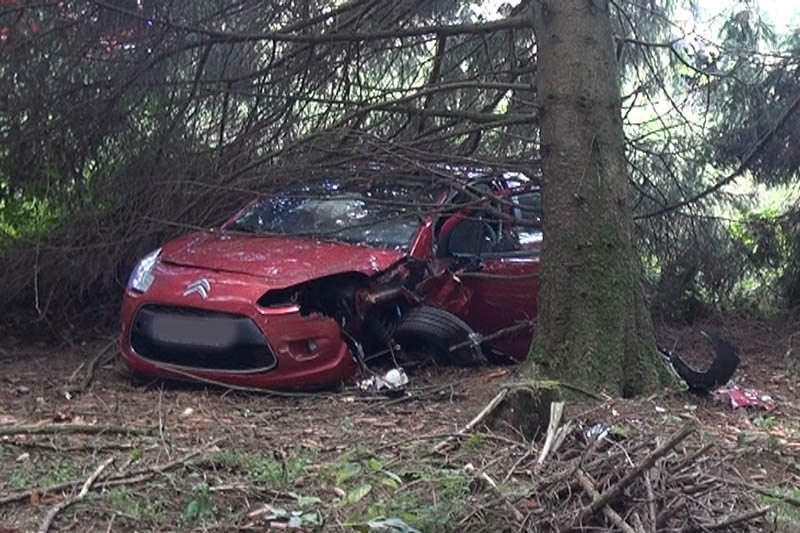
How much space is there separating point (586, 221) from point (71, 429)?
325cm

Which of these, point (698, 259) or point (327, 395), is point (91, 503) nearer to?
point (327, 395)

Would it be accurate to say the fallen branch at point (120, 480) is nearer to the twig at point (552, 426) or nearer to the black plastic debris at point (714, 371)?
the twig at point (552, 426)

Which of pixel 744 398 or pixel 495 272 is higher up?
pixel 495 272

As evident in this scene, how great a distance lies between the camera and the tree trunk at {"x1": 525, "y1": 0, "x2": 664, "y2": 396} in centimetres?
604

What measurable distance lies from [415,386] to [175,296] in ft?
5.41

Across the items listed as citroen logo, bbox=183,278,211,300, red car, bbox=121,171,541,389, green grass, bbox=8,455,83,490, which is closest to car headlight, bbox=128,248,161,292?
red car, bbox=121,171,541,389

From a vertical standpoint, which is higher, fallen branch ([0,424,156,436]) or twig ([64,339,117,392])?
twig ([64,339,117,392])

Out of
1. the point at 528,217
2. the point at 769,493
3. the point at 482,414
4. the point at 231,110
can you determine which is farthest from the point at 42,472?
the point at 528,217

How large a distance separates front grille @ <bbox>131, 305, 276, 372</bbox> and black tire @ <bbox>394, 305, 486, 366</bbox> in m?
1.03

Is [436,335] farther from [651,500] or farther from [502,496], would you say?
[651,500]

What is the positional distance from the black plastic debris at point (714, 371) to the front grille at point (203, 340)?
2.65m

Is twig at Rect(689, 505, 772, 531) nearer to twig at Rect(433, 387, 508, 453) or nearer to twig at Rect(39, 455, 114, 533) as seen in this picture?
twig at Rect(433, 387, 508, 453)

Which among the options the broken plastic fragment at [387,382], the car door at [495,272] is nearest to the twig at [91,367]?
the broken plastic fragment at [387,382]

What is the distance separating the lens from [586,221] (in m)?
6.15
